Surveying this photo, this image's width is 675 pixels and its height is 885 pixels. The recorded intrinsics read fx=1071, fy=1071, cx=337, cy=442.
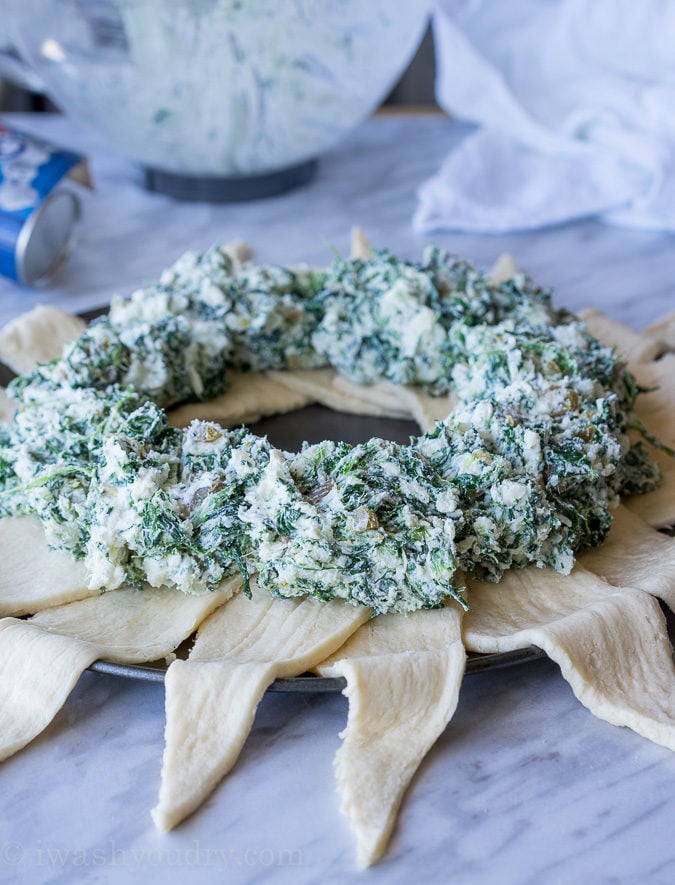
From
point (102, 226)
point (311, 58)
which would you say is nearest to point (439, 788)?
point (311, 58)

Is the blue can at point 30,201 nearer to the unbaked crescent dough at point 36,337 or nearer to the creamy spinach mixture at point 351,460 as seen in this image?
the unbaked crescent dough at point 36,337

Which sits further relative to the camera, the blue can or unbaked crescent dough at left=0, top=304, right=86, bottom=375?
the blue can

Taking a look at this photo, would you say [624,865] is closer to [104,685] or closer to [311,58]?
[104,685]

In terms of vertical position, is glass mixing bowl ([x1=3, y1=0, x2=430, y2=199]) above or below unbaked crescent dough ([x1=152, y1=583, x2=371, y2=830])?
above

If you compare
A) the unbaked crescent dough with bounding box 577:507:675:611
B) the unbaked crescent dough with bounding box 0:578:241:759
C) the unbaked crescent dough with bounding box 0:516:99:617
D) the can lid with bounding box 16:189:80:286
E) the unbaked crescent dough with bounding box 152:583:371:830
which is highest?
the unbaked crescent dough with bounding box 577:507:675:611

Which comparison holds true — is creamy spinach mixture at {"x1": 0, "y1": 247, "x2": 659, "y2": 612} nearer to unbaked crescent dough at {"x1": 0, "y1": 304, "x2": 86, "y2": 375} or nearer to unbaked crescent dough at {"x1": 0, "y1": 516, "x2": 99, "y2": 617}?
unbaked crescent dough at {"x1": 0, "y1": 516, "x2": 99, "y2": 617}

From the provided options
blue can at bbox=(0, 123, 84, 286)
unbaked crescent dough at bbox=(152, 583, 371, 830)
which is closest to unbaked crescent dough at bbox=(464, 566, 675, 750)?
unbaked crescent dough at bbox=(152, 583, 371, 830)

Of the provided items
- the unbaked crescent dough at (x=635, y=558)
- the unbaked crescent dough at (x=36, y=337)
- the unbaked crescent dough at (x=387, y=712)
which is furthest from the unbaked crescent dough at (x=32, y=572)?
the unbaked crescent dough at (x=635, y=558)
